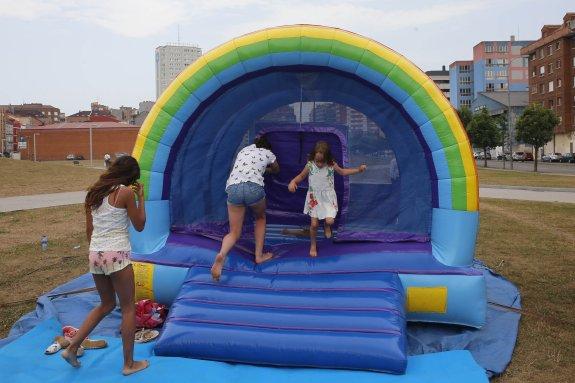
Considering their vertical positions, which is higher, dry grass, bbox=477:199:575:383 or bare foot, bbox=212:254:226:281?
bare foot, bbox=212:254:226:281

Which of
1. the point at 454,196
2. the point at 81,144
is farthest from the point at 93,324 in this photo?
the point at 81,144

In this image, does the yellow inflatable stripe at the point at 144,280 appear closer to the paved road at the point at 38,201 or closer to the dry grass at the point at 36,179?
the paved road at the point at 38,201

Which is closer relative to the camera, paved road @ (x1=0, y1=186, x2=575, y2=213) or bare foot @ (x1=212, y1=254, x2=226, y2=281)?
bare foot @ (x1=212, y1=254, x2=226, y2=281)

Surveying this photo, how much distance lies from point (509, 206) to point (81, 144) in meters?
53.2

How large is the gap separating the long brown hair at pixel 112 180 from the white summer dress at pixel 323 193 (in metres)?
2.06

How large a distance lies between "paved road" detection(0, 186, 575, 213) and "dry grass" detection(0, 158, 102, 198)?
1.61m

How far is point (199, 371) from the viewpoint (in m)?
3.33

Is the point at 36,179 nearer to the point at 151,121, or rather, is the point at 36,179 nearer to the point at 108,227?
the point at 151,121

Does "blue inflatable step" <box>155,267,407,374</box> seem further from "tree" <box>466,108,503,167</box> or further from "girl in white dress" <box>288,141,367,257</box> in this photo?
"tree" <box>466,108,503,167</box>

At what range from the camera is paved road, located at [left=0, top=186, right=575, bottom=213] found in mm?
12891

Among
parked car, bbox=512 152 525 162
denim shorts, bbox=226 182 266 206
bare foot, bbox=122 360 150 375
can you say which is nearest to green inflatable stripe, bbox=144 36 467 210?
denim shorts, bbox=226 182 266 206

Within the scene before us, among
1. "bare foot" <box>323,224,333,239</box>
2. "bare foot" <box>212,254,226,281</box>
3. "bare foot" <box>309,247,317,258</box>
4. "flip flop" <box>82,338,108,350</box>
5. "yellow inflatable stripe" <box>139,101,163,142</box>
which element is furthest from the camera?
"bare foot" <box>323,224,333,239</box>

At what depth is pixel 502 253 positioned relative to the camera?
23.6 feet

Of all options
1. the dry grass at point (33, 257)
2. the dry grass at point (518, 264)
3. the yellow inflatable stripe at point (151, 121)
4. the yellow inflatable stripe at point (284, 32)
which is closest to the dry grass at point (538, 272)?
the dry grass at point (518, 264)
